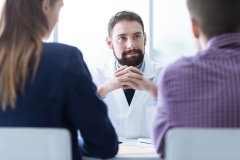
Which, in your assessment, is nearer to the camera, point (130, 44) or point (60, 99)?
point (60, 99)

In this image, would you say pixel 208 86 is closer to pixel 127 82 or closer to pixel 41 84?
pixel 41 84

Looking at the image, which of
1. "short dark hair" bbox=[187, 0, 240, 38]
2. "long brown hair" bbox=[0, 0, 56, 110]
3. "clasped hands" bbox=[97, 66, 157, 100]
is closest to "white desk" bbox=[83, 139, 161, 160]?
"long brown hair" bbox=[0, 0, 56, 110]

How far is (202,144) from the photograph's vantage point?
1.11 m

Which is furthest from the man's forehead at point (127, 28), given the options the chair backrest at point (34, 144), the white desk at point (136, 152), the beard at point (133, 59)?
the chair backrest at point (34, 144)

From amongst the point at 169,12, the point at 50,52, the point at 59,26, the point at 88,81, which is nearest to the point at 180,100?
the point at 88,81

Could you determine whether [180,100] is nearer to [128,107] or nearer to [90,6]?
[128,107]

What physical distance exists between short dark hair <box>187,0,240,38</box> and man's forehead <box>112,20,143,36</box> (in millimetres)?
1483

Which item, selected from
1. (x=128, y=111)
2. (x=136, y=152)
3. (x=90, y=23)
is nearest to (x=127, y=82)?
(x=128, y=111)

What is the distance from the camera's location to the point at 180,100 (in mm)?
1241

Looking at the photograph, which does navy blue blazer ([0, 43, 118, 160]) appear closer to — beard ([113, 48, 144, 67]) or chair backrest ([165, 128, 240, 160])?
chair backrest ([165, 128, 240, 160])

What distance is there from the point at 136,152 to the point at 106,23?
125 inches

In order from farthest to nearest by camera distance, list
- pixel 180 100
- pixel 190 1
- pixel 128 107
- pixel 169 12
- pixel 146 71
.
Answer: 1. pixel 169 12
2. pixel 146 71
3. pixel 128 107
4. pixel 190 1
5. pixel 180 100

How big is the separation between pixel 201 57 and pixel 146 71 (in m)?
1.59

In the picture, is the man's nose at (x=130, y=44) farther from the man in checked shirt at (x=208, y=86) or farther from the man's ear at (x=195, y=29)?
the man in checked shirt at (x=208, y=86)
